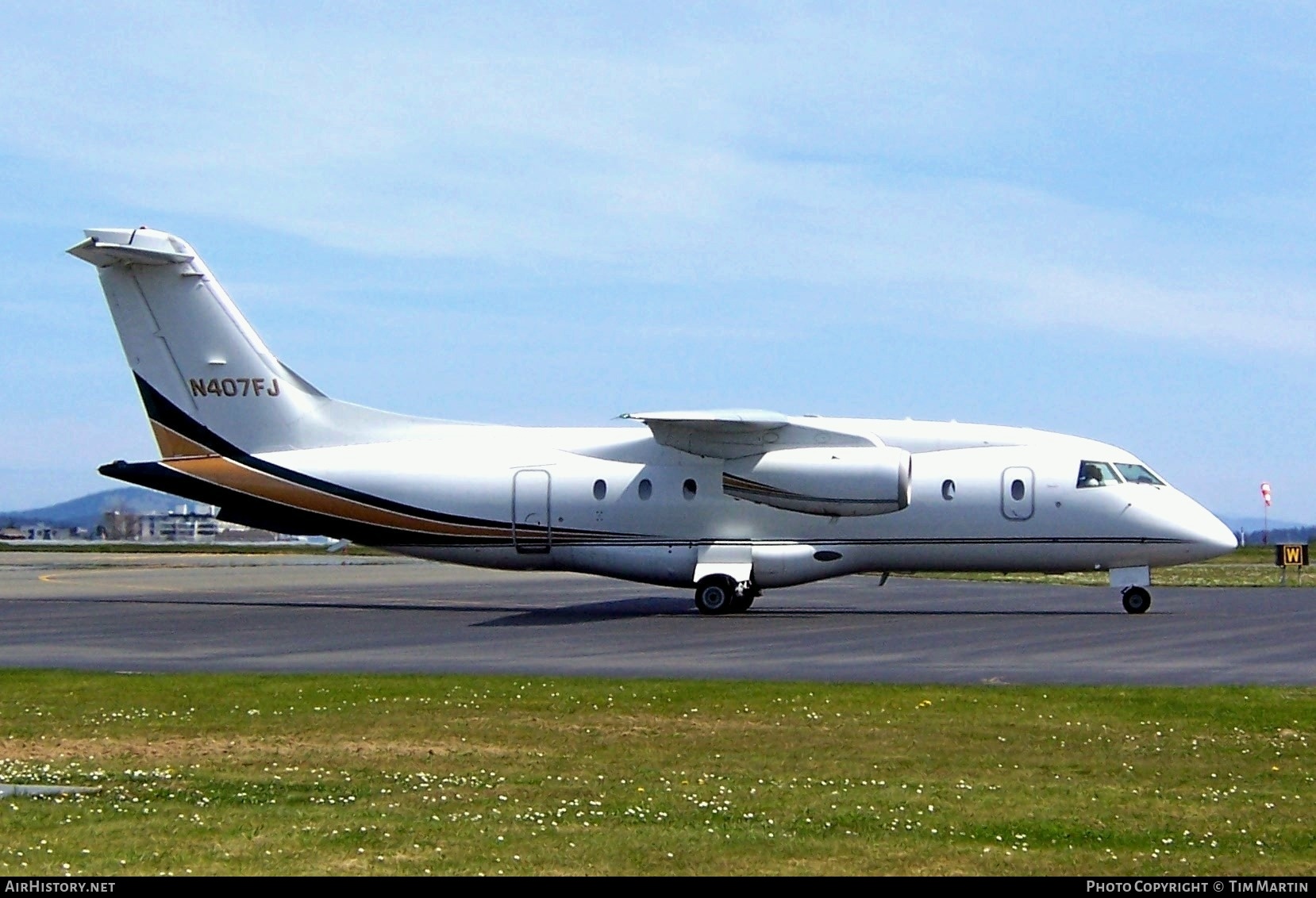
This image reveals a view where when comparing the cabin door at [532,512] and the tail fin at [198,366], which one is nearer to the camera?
the cabin door at [532,512]

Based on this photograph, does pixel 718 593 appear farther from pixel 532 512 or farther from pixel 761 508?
pixel 532 512

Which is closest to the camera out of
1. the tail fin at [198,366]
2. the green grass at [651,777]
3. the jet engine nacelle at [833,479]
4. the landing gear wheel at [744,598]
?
the green grass at [651,777]

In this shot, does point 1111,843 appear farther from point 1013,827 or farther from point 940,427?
point 940,427

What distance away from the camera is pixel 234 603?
106 feet

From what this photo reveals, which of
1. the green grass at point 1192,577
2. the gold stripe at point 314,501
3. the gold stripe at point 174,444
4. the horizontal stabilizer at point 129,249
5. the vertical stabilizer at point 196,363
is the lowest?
the green grass at point 1192,577

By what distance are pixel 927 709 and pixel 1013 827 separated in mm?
5236

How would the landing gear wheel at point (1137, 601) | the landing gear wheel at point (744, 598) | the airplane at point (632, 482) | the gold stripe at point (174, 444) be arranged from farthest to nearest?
the gold stripe at point (174, 444)
the landing gear wheel at point (744, 598)
the airplane at point (632, 482)
the landing gear wheel at point (1137, 601)

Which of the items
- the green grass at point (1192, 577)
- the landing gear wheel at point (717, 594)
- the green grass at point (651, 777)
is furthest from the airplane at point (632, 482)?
the green grass at point (651, 777)

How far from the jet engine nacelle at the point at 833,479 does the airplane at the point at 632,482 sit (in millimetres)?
35

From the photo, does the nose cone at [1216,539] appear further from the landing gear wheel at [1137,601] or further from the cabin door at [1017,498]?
the cabin door at [1017,498]

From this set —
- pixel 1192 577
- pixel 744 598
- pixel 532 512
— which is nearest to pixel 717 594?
pixel 744 598

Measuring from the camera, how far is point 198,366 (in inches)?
1211

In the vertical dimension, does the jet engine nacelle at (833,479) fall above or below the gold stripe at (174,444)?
below

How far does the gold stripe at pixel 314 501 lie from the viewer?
2998 centimetres
